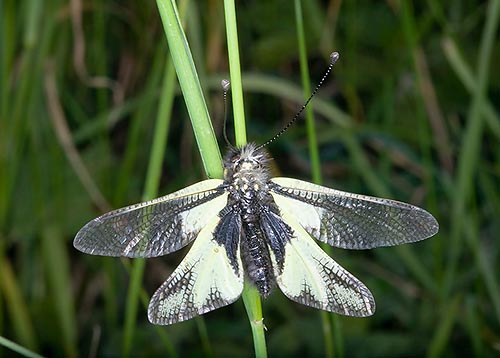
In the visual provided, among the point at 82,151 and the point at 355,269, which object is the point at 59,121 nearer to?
the point at 82,151

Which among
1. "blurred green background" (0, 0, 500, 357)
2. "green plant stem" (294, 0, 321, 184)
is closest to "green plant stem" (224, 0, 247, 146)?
"green plant stem" (294, 0, 321, 184)

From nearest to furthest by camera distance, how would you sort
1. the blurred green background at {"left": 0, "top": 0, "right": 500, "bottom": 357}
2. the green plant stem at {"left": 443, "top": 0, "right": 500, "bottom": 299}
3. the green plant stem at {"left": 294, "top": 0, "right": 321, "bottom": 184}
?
the green plant stem at {"left": 294, "top": 0, "right": 321, "bottom": 184} → the green plant stem at {"left": 443, "top": 0, "right": 500, "bottom": 299} → the blurred green background at {"left": 0, "top": 0, "right": 500, "bottom": 357}

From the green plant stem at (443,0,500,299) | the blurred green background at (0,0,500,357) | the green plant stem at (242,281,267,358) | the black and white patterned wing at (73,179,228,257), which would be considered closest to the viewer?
the green plant stem at (242,281,267,358)

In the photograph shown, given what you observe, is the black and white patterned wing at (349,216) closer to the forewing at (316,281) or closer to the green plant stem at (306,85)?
the forewing at (316,281)

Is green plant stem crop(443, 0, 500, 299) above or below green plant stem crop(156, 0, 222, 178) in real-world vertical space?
above

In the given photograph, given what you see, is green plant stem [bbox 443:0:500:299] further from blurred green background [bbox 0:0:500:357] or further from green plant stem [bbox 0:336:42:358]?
green plant stem [bbox 0:336:42:358]

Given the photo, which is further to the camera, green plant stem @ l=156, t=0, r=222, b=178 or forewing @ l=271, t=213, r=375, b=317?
forewing @ l=271, t=213, r=375, b=317

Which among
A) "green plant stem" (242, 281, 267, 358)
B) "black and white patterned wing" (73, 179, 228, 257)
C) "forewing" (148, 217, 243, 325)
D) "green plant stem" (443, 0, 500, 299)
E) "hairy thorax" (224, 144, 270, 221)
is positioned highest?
"green plant stem" (443, 0, 500, 299)
